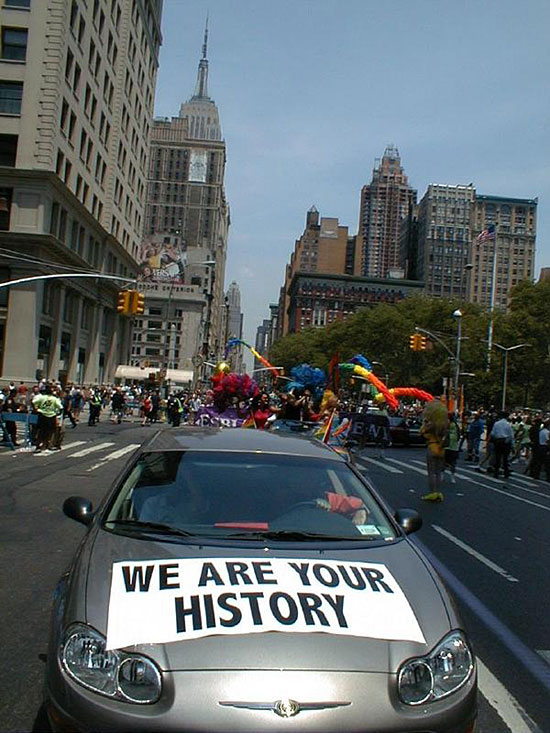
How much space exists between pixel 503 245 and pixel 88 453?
539 ft

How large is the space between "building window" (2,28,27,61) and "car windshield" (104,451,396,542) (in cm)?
4332

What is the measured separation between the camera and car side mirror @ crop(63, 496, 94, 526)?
4699mm

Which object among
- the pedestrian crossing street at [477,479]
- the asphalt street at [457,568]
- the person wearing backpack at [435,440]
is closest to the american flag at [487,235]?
the pedestrian crossing street at [477,479]

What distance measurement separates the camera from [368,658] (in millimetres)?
3020

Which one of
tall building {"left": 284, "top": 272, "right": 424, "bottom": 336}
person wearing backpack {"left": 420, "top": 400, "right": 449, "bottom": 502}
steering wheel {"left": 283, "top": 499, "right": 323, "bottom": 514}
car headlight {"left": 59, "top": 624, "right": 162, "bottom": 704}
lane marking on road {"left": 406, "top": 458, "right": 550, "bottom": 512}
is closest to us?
car headlight {"left": 59, "top": 624, "right": 162, "bottom": 704}

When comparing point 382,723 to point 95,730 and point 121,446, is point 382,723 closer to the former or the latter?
point 95,730

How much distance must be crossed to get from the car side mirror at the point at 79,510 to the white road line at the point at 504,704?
2643 millimetres

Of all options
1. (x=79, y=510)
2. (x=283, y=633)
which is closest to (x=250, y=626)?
(x=283, y=633)

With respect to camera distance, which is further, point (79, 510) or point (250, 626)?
point (79, 510)

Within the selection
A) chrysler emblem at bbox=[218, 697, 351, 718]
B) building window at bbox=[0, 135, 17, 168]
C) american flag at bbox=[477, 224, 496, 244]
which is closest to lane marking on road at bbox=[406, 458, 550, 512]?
chrysler emblem at bbox=[218, 697, 351, 718]

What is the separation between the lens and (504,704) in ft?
14.5

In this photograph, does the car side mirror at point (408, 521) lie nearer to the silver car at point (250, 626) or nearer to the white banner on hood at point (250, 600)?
the silver car at point (250, 626)

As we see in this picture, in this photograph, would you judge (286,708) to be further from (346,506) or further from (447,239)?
(447,239)

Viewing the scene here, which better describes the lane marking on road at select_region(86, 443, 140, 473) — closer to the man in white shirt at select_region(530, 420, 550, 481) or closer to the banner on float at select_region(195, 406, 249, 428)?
the banner on float at select_region(195, 406, 249, 428)
